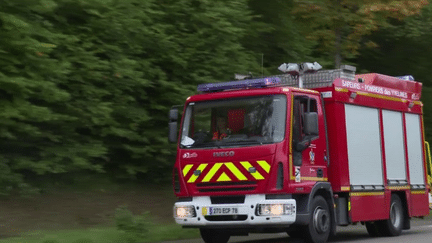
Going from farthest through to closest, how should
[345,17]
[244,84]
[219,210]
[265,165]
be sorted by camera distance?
[345,17], [244,84], [219,210], [265,165]

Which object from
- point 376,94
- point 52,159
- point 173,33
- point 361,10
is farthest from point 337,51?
point 52,159

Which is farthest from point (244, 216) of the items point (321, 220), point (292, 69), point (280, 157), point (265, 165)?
point (292, 69)

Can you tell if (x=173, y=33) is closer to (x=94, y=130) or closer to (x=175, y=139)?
(x=94, y=130)

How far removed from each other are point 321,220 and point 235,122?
6.86 feet

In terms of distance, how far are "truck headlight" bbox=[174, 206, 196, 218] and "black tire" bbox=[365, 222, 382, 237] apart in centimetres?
452

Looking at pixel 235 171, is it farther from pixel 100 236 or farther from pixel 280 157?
pixel 100 236

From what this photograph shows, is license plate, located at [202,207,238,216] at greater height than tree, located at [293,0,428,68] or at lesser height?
lesser

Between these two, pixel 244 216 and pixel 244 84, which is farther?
pixel 244 84

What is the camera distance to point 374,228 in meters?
15.8

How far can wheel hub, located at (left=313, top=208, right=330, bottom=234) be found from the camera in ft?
41.7

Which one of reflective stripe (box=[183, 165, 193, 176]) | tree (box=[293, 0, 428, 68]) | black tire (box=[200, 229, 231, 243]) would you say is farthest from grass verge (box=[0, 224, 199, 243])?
tree (box=[293, 0, 428, 68])

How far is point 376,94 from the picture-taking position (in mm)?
15273

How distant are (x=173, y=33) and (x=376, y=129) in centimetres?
556

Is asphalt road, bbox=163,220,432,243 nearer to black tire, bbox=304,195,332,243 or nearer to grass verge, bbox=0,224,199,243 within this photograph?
grass verge, bbox=0,224,199,243
